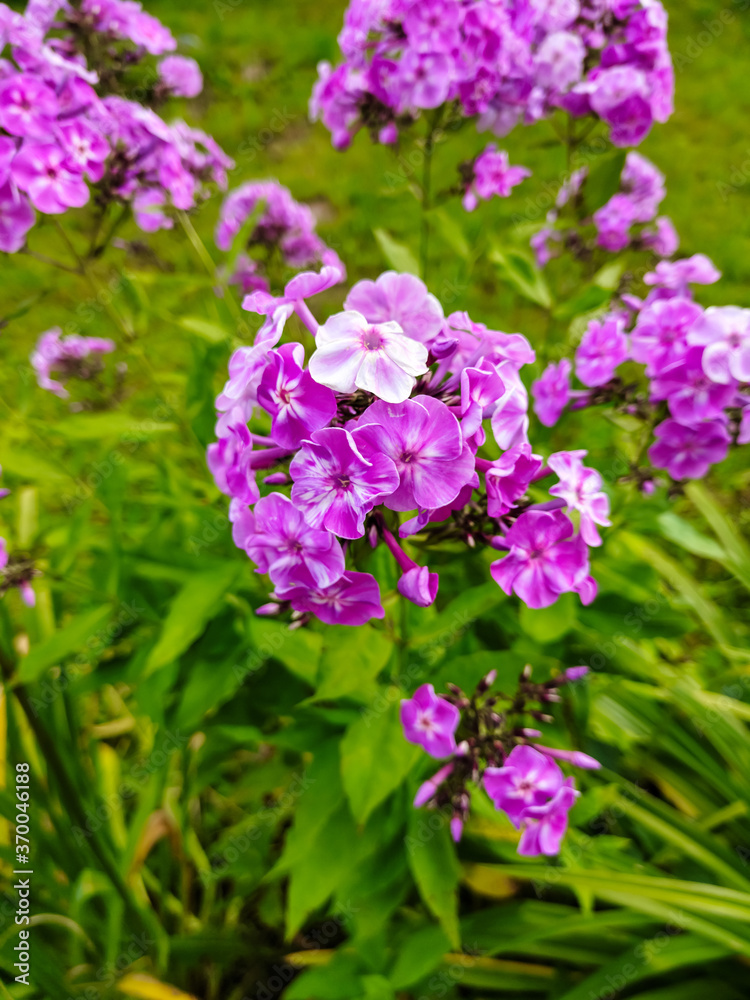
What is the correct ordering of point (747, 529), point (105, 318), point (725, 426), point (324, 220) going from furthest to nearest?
point (324, 220)
point (105, 318)
point (747, 529)
point (725, 426)

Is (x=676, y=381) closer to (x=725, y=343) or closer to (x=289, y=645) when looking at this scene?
(x=725, y=343)

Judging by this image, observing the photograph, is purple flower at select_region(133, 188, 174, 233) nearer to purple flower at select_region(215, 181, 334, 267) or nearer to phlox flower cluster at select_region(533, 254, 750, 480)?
purple flower at select_region(215, 181, 334, 267)

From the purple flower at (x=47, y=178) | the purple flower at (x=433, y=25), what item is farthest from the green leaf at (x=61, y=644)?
the purple flower at (x=433, y=25)

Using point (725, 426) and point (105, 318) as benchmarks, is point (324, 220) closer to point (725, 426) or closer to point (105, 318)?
point (105, 318)

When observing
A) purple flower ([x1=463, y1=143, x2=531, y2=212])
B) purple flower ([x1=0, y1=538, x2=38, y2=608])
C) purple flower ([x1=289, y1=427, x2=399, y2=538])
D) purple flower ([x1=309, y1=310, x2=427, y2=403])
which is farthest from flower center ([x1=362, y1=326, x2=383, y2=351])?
purple flower ([x1=463, y1=143, x2=531, y2=212])

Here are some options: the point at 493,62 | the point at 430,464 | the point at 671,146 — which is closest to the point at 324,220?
the point at 671,146

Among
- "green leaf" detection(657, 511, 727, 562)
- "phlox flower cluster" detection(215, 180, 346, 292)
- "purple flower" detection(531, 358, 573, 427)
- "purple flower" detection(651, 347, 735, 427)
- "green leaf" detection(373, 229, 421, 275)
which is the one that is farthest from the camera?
"phlox flower cluster" detection(215, 180, 346, 292)

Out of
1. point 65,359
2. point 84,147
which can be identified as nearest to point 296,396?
point 84,147

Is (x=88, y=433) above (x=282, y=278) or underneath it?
underneath
